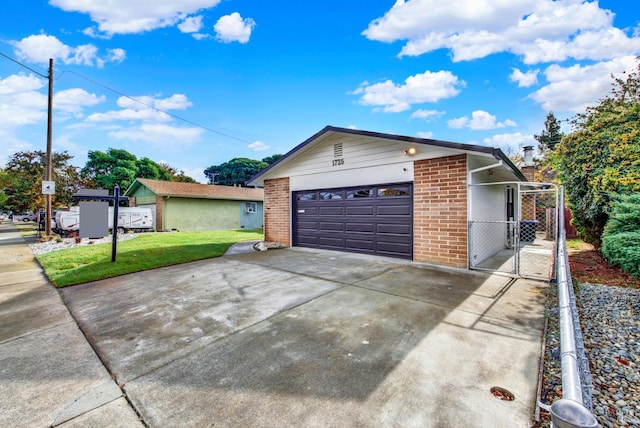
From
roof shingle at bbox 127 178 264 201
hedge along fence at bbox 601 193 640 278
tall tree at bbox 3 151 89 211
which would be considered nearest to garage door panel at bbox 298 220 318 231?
hedge along fence at bbox 601 193 640 278

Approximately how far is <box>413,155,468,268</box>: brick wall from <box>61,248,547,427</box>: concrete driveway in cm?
124

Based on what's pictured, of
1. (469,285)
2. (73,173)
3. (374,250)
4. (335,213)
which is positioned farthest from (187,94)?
(73,173)

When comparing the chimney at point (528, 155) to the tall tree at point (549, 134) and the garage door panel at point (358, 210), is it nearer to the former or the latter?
the garage door panel at point (358, 210)

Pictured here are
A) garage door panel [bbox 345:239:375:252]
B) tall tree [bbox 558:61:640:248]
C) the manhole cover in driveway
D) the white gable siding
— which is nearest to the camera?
the manhole cover in driveway

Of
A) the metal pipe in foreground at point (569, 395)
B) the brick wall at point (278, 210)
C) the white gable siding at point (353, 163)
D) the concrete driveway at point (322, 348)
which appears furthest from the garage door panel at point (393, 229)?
the metal pipe in foreground at point (569, 395)

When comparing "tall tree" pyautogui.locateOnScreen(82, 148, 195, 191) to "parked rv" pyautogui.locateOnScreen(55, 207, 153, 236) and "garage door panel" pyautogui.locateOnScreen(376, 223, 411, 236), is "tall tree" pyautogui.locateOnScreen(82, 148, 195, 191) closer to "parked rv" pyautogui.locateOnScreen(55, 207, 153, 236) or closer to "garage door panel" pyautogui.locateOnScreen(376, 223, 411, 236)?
"parked rv" pyautogui.locateOnScreen(55, 207, 153, 236)

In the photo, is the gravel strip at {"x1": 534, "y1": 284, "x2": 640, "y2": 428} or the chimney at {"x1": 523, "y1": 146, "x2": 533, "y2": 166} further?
the chimney at {"x1": 523, "y1": 146, "x2": 533, "y2": 166}

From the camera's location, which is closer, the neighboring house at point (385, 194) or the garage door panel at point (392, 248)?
the neighboring house at point (385, 194)

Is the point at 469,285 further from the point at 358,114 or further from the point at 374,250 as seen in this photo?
the point at 358,114

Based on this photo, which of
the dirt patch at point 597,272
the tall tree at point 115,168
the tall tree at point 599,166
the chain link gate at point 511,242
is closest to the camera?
the dirt patch at point 597,272

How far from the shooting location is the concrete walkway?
1.99 m

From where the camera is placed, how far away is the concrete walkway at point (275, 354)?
1.99 metres

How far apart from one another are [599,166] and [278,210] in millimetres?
9587

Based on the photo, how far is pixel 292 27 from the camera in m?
11.3
